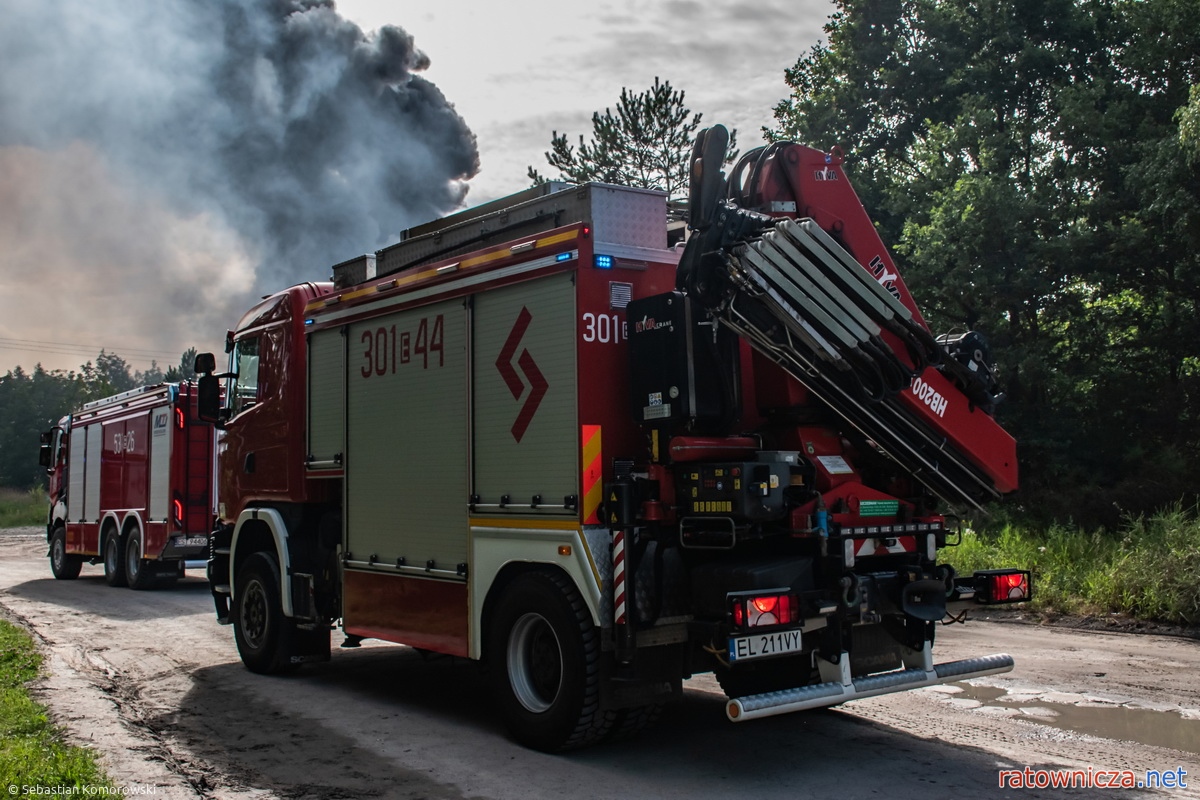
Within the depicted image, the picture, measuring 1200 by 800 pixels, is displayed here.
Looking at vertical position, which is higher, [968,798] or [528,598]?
[528,598]

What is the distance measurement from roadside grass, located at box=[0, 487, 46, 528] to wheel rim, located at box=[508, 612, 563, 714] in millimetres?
47843

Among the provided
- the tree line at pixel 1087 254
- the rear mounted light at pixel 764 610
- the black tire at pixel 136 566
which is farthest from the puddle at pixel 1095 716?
the black tire at pixel 136 566

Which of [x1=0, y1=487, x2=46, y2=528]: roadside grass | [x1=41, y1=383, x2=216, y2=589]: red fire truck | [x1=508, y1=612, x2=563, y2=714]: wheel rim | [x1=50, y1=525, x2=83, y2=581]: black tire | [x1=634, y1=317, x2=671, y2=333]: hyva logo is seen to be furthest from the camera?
[x1=0, y1=487, x2=46, y2=528]: roadside grass

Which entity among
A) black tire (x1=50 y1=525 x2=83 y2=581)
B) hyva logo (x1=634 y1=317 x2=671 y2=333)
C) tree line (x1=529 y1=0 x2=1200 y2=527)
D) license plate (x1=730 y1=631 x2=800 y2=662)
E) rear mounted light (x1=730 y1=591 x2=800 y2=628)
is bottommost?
black tire (x1=50 y1=525 x2=83 y2=581)

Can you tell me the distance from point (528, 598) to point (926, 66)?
23442 millimetres

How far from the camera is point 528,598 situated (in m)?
6.45

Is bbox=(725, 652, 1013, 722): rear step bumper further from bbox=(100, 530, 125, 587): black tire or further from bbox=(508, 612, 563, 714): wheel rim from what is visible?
bbox=(100, 530, 125, 587): black tire

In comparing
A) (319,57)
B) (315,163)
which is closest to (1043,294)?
(315,163)

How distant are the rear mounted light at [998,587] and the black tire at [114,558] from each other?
15.7 m

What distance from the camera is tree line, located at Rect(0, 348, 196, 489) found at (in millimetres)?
75812

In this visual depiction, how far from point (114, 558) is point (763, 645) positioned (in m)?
16.1

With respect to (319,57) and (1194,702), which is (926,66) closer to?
(319,57)

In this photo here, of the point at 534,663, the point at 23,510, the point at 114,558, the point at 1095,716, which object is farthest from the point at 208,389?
the point at 23,510

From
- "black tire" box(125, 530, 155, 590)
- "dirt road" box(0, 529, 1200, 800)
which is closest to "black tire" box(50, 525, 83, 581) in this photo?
"black tire" box(125, 530, 155, 590)
